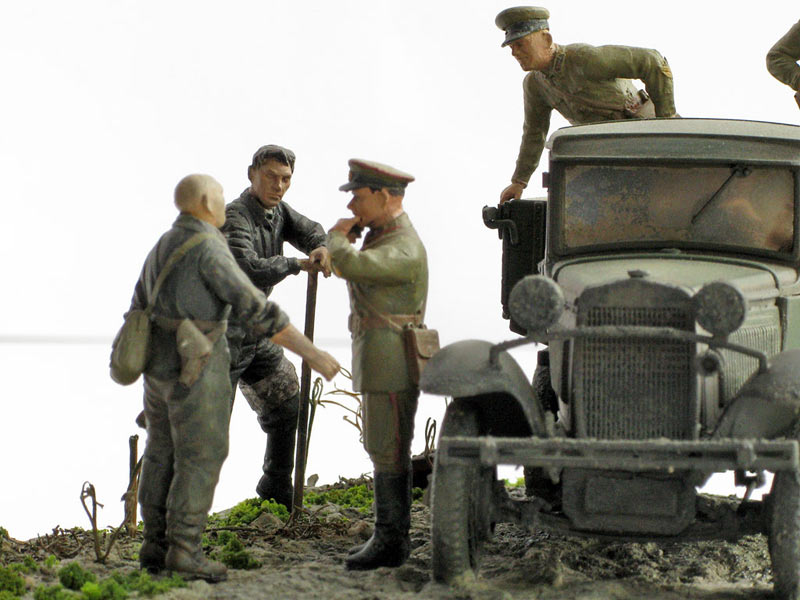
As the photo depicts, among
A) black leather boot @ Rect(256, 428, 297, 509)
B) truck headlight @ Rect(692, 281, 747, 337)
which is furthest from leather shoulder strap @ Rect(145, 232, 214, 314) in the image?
truck headlight @ Rect(692, 281, 747, 337)

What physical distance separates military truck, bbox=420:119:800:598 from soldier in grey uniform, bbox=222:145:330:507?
145cm

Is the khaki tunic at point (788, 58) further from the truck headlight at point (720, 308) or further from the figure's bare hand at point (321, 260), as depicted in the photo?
the figure's bare hand at point (321, 260)

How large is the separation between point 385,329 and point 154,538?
1.46 meters

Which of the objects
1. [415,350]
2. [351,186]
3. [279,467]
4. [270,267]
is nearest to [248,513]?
[279,467]

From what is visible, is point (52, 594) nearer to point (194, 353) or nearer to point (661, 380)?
point (194, 353)

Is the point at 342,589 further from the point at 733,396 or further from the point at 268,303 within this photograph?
the point at 733,396

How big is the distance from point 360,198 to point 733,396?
76.9 inches

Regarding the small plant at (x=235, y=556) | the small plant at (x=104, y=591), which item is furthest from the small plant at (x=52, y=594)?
the small plant at (x=235, y=556)

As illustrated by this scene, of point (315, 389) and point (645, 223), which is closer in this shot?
point (645, 223)

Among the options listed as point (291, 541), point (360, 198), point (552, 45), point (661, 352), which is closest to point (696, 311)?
point (661, 352)

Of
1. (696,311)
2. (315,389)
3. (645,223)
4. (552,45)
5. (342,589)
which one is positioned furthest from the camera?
(552,45)

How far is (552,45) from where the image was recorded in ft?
26.5

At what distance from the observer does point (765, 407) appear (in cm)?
525

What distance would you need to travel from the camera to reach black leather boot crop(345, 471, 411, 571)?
597 centimetres
